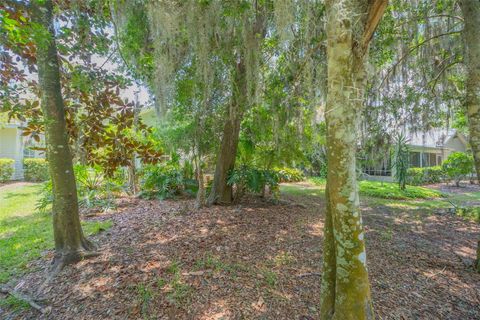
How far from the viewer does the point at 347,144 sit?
6.24 ft

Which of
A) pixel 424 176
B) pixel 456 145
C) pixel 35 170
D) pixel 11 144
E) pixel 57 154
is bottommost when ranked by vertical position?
pixel 424 176

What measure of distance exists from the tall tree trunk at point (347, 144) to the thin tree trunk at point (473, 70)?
111 inches

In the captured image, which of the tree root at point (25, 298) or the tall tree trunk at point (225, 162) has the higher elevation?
the tall tree trunk at point (225, 162)

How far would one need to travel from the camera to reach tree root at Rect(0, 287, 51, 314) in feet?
8.36

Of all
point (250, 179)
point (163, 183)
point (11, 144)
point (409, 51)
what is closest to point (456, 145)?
point (409, 51)

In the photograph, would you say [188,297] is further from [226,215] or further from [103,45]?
[103,45]

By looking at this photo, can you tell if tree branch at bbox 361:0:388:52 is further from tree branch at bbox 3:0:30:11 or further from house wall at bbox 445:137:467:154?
house wall at bbox 445:137:467:154

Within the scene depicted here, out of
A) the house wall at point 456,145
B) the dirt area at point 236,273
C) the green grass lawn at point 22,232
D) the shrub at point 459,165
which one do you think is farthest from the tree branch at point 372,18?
the house wall at point 456,145

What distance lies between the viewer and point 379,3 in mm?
1946

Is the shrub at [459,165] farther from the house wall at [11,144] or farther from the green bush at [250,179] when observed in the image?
the house wall at [11,144]

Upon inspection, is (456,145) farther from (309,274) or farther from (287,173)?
(309,274)

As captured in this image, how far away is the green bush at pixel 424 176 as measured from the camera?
50.1 ft

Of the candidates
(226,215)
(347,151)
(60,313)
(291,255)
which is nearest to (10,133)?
(226,215)

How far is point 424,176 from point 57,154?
60.4ft
